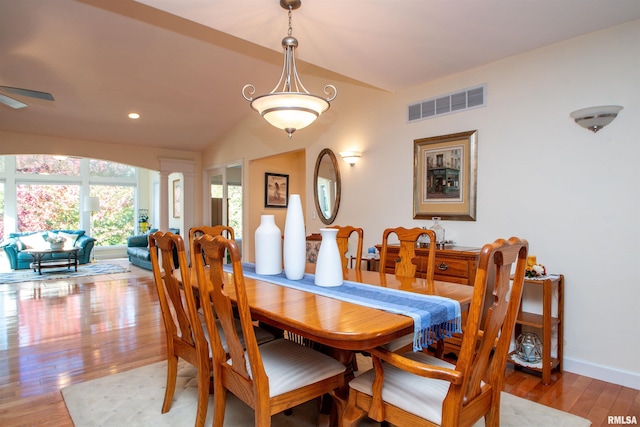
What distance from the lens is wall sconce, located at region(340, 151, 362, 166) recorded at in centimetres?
416

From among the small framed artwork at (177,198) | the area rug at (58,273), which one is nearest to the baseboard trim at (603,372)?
the small framed artwork at (177,198)

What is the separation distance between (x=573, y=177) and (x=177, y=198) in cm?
711

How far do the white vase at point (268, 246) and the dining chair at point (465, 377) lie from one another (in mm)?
951

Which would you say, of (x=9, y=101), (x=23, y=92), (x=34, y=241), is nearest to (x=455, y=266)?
(x=23, y=92)

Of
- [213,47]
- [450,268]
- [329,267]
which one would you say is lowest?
[450,268]

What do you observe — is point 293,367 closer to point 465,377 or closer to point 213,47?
point 465,377

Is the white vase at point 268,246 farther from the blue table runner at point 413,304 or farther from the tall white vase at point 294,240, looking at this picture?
the blue table runner at point 413,304

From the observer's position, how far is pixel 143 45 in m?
3.95

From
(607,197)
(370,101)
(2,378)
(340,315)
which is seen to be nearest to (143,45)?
(370,101)

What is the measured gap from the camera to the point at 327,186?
4.63 metres

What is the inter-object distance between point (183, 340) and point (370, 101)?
10.3ft

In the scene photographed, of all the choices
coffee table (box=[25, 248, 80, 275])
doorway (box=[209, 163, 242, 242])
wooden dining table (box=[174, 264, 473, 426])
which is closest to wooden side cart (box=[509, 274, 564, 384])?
wooden dining table (box=[174, 264, 473, 426])

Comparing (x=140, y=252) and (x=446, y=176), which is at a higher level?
(x=446, y=176)

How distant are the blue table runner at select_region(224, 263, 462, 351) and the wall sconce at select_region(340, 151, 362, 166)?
7.65 feet
